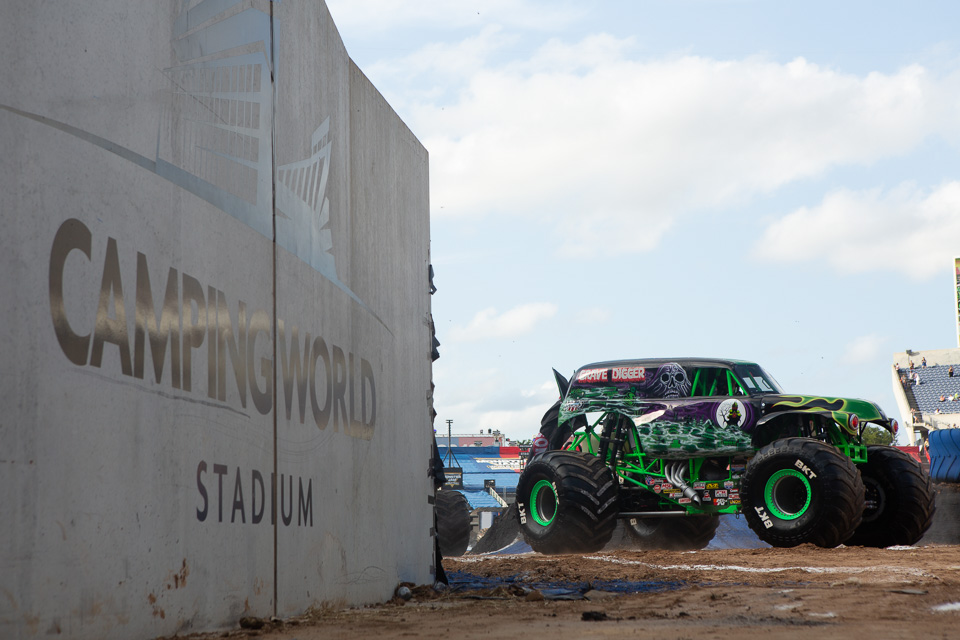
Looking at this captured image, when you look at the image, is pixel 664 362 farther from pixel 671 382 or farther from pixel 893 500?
pixel 893 500

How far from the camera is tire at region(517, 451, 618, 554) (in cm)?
1385

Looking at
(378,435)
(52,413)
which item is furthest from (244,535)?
(378,435)

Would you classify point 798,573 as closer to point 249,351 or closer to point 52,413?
point 249,351

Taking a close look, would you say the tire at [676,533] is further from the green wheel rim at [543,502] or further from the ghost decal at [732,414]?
the ghost decal at [732,414]

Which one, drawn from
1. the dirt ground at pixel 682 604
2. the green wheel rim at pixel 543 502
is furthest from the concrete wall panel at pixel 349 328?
the green wheel rim at pixel 543 502

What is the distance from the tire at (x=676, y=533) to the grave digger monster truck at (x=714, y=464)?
2.63 meters

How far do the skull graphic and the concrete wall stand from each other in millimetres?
7168

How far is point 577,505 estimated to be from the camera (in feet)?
45.4

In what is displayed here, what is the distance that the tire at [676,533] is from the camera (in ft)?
54.2

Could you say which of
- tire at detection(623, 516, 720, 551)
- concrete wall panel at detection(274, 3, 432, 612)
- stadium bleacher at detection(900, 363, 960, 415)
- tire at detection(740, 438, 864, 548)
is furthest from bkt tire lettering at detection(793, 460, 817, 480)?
stadium bleacher at detection(900, 363, 960, 415)

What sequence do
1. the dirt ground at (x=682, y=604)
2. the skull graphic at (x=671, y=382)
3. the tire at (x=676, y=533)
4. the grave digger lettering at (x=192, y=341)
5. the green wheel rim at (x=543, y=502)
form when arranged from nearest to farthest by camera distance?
the grave digger lettering at (x=192, y=341) < the dirt ground at (x=682, y=604) < the skull graphic at (x=671, y=382) < the green wheel rim at (x=543, y=502) < the tire at (x=676, y=533)

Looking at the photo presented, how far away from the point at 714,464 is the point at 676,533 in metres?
3.24

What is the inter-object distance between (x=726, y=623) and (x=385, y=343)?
138 inches

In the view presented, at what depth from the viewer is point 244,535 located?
519cm
